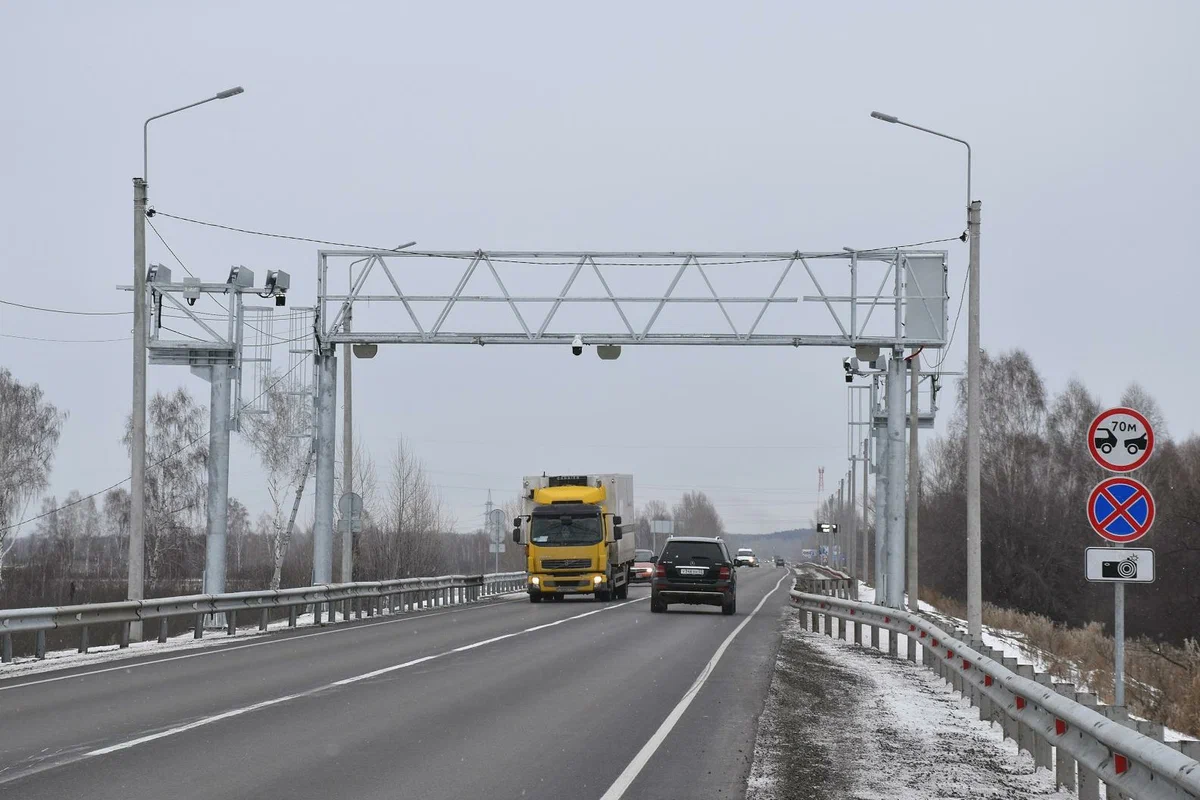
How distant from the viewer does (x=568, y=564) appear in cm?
→ 4244

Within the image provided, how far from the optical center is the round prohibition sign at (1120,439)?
13.4 metres

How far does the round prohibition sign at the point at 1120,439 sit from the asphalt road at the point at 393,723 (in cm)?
407

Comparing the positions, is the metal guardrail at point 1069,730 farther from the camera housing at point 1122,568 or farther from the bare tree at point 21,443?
the bare tree at point 21,443

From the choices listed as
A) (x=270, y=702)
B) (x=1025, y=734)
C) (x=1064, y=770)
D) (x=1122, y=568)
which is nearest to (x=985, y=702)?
(x=1122, y=568)

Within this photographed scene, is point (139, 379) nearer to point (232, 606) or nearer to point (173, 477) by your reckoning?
point (232, 606)

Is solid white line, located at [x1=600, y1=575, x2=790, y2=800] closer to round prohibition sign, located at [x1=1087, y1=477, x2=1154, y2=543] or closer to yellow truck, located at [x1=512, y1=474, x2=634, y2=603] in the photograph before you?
round prohibition sign, located at [x1=1087, y1=477, x2=1154, y2=543]

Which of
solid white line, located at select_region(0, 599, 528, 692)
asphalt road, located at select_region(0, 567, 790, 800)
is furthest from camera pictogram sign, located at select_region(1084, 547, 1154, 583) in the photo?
solid white line, located at select_region(0, 599, 528, 692)

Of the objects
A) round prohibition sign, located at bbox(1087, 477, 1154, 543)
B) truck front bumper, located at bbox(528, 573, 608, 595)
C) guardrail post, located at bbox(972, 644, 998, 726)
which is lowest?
truck front bumper, located at bbox(528, 573, 608, 595)

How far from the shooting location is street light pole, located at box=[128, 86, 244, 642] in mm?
26750

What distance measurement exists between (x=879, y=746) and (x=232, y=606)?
56.2 ft

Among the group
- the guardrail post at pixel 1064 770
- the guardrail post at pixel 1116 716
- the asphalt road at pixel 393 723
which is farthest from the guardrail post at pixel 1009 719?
the guardrail post at pixel 1116 716

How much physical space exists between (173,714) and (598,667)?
7.71m

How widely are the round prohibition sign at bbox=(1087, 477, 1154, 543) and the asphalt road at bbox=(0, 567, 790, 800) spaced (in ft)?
12.1

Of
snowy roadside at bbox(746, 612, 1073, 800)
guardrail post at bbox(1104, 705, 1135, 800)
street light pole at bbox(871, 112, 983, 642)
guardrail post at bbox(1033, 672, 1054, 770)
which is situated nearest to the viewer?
guardrail post at bbox(1104, 705, 1135, 800)
